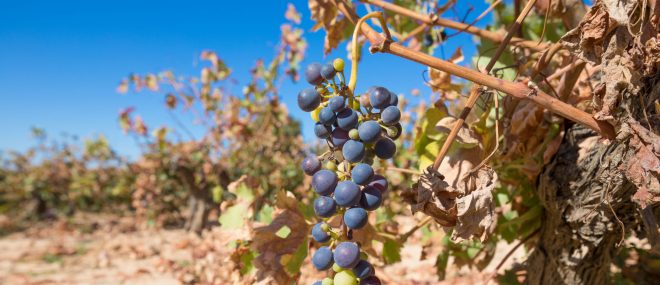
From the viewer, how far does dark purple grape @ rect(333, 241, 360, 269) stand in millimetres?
926

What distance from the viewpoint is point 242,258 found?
5.37ft

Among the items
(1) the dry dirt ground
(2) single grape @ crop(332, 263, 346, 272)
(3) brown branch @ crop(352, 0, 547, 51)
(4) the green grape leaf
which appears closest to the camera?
(2) single grape @ crop(332, 263, 346, 272)

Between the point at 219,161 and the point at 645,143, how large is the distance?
5.69m

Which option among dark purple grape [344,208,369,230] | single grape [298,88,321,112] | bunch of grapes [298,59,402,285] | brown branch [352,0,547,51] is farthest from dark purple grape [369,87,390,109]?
brown branch [352,0,547,51]

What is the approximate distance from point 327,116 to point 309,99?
54 mm

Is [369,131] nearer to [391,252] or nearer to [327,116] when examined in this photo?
[327,116]

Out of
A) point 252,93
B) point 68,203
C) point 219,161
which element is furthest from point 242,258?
point 68,203

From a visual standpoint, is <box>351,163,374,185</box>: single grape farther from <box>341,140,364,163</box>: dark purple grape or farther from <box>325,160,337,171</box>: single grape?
<box>325,160,337,171</box>: single grape

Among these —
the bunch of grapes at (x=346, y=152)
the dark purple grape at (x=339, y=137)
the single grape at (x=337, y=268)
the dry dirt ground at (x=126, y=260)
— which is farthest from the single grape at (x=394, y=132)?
the dry dirt ground at (x=126, y=260)

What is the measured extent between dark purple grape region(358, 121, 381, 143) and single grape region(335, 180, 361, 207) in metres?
0.10

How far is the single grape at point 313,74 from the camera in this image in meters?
0.96

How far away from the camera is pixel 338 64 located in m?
0.94

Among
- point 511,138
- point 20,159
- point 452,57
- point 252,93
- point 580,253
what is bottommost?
point 580,253

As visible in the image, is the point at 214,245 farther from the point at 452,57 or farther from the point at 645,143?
the point at 645,143
